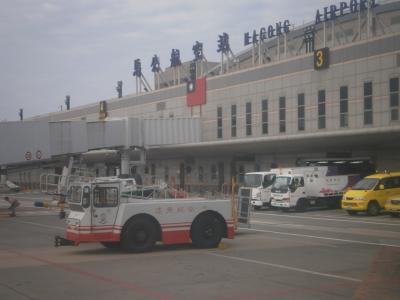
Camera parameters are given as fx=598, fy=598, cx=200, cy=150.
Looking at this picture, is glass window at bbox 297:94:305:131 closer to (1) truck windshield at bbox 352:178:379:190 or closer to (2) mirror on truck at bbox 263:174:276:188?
(2) mirror on truck at bbox 263:174:276:188

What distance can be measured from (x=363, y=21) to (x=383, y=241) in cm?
4286

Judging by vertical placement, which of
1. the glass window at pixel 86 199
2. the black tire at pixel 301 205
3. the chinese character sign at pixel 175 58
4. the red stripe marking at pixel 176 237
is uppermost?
the chinese character sign at pixel 175 58

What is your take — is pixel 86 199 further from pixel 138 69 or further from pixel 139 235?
pixel 138 69

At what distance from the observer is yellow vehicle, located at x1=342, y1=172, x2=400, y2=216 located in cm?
3186

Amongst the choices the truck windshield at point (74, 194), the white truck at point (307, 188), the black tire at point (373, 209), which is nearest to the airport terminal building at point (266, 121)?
the white truck at point (307, 188)

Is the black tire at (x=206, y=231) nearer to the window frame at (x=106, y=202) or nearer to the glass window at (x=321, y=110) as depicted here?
the window frame at (x=106, y=202)

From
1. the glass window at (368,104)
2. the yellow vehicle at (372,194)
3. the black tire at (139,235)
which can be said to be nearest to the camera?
the black tire at (139,235)

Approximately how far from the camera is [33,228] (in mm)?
25406

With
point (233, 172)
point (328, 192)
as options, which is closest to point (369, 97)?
point (328, 192)

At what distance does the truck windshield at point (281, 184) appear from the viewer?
3634 centimetres

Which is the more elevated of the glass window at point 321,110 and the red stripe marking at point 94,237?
the glass window at point 321,110

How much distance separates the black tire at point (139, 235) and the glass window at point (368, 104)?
104 feet

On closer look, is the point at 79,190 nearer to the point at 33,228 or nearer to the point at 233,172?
the point at 33,228

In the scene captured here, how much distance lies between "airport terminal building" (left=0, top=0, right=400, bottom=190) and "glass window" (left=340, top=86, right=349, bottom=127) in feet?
0.28
